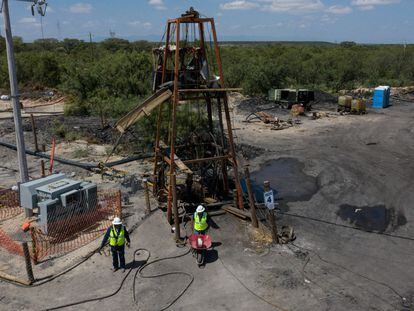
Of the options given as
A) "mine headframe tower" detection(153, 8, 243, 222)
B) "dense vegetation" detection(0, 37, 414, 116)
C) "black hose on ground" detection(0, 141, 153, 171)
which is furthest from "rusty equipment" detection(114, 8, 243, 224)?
A: "dense vegetation" detection(0, 37, 414, 116)

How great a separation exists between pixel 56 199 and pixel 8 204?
3.74 m

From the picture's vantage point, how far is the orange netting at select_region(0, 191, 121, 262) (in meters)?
12.6

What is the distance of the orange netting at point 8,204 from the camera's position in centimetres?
1520

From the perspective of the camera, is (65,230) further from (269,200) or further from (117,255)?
(269,200)

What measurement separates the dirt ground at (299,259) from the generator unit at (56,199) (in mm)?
2155

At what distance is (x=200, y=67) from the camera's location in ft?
48.9

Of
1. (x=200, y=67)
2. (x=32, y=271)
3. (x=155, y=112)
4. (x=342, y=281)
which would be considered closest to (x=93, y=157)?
(x=155, y=112)

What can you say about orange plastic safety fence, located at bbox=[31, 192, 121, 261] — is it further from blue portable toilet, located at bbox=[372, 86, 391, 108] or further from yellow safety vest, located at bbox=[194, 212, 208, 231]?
blue portable toilet, located at bbox=[372, 86, 391, 108]

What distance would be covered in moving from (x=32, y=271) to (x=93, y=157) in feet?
39.8

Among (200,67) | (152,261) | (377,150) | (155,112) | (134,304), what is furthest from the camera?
(377,150)

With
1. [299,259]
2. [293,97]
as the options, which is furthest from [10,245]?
[293,97]

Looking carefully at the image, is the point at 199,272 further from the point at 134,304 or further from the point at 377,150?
the point at 377,150

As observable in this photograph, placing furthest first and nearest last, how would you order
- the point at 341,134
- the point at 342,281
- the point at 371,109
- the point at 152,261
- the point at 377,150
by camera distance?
the point at 371,109 < the point at 341,134 < the point at 377,150 < the point at 152,261 < the point at 342,281

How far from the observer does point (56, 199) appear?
13469 millimetres
